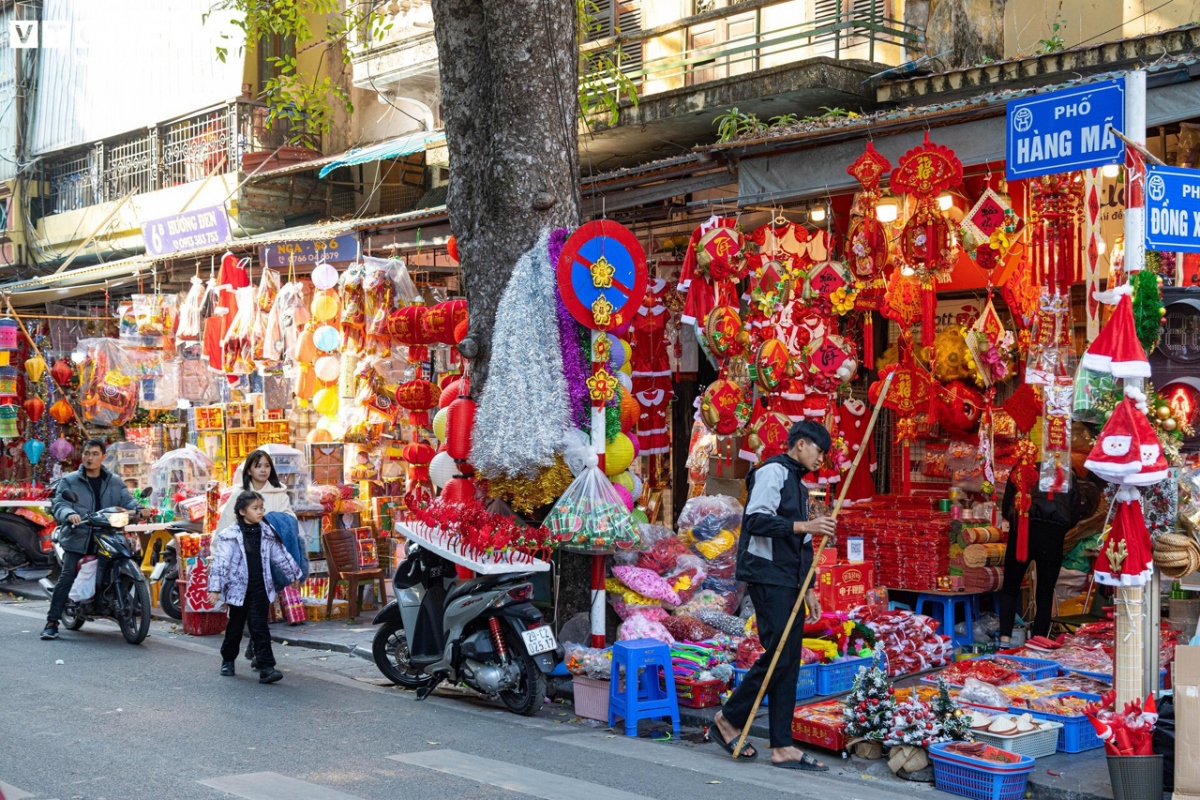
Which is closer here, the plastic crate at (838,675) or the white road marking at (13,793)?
the white road marking at (13,793)

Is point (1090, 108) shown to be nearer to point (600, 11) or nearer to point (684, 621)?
point (684, 621)

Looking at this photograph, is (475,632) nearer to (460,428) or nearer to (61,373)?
(460,428)

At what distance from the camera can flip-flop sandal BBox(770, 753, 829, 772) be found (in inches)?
279

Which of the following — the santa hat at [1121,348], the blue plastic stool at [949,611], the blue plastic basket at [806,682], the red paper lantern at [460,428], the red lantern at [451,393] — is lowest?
the blue plastic basket at [806,682]

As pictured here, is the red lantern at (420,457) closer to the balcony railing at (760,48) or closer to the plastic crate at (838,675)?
the balcony railing at (760,48)

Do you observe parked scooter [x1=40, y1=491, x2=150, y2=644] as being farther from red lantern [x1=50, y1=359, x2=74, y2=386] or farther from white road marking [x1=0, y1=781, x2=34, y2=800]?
red lantern [x1=50, y1=359, x2=74, y2=386]

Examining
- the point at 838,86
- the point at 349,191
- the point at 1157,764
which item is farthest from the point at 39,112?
the point at 1157,764

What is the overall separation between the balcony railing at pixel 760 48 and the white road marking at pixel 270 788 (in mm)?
8462

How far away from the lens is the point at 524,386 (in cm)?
915

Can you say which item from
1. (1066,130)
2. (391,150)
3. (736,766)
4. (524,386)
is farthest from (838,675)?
(391,150)

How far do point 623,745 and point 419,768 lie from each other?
52.5 inches

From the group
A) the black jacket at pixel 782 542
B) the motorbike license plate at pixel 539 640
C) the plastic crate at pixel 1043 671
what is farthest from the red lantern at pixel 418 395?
the plastic crate at pixel 1043 671

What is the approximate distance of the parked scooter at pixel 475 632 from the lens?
848cm

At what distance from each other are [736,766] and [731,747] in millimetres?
179
